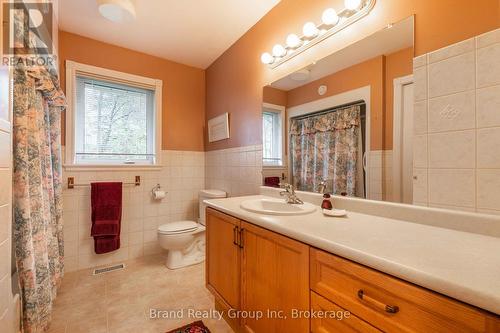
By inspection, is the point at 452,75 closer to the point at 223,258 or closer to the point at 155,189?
the point at 223,258

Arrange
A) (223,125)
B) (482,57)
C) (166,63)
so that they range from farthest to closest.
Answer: (166,63)
(223,125)
(482,57)

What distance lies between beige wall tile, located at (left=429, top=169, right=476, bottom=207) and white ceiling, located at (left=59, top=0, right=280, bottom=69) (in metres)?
1.70

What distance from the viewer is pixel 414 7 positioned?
1.07m

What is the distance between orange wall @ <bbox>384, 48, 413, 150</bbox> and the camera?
1.09m

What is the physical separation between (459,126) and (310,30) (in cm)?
102

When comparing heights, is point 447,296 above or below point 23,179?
below

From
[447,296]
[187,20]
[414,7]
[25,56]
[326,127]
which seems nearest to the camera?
[447,296]

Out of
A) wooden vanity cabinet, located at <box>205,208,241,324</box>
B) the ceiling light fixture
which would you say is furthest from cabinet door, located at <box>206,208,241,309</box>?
the ceiling light fixture

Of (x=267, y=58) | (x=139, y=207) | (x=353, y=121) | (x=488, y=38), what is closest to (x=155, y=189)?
(x=139, y=207)

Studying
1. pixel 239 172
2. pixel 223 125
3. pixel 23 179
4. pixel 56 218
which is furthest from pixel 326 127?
pixel 56 218

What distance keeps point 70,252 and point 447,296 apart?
2.79 meters

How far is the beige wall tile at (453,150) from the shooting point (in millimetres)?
894

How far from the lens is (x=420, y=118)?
3.37 ft

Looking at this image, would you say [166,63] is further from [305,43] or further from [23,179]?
[23,179]
